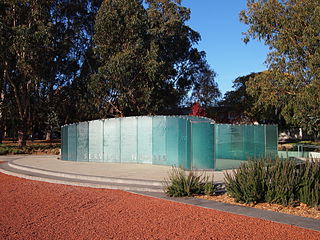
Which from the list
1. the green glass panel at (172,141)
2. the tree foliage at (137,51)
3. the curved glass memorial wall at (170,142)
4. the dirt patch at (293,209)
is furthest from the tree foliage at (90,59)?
the dirt patch at (293,209)

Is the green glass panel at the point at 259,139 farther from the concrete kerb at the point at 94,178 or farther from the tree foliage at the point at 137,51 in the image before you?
the tree foliage at the point at 137,51

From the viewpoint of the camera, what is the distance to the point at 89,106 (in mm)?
32531

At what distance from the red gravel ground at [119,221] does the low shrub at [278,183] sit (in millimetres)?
1268

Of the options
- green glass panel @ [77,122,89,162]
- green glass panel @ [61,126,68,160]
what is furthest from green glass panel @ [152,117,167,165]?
green glass panel @ [61,126,68,160]

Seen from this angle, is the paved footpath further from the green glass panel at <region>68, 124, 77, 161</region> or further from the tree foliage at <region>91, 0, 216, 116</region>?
the tree foliage at <region>91, 0, 216, 116</region>

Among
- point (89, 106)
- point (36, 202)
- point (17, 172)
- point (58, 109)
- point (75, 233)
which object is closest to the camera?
point (75, 233)

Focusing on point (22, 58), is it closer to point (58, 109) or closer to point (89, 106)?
point (89, 106)

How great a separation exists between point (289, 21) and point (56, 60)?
23447 mm

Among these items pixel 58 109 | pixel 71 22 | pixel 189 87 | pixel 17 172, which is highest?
pixel 71 22

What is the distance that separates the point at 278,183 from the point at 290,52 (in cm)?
1269

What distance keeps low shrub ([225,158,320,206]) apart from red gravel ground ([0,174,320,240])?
1.27 m

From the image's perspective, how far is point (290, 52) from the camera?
18.7m

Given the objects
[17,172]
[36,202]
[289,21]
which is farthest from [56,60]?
[36,202]

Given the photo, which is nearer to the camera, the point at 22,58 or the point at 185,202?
the point at 185,202
